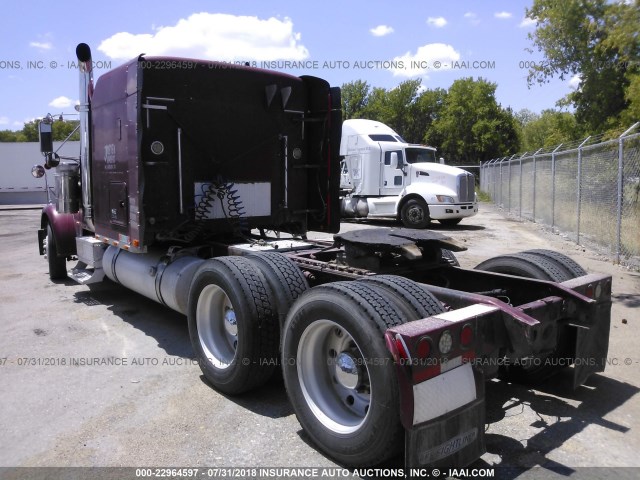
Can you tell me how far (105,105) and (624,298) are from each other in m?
7.09

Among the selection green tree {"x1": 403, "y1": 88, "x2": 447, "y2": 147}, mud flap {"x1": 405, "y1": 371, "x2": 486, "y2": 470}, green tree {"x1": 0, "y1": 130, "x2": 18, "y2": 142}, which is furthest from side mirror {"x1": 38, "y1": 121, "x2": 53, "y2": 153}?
green tree {"x1": 0, "y1": 130, "x2": 18, "y2": 142}

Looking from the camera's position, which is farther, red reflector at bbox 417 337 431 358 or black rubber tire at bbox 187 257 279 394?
black rubber tire at bbox 187 257 279 394


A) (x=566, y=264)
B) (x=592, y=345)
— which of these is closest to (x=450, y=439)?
(x=592, y=345)

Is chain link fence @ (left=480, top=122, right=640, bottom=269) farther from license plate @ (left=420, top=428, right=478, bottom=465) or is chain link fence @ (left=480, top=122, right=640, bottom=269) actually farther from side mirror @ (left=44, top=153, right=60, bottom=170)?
side mirror @ (left=44, top=153, right=60, bottom=170)

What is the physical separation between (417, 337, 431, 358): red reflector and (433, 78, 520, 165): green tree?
48.0 meters

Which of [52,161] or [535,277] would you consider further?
[52,161]

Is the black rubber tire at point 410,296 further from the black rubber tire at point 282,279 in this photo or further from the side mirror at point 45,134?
the side mirror at point 45,134

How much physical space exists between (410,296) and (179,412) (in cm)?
204

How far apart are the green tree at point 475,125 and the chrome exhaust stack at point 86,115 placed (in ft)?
147

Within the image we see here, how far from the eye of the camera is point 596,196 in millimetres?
12039

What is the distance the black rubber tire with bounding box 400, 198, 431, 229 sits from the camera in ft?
58.0

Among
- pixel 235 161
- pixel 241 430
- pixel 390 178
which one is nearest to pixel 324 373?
pixel 241 430

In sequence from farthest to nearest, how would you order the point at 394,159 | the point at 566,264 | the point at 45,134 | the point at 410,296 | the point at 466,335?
the point at 394,159, the point at 45,134, the point at 566,264, the point at 410,296, the point at 466,335

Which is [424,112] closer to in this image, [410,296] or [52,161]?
[52,161]
